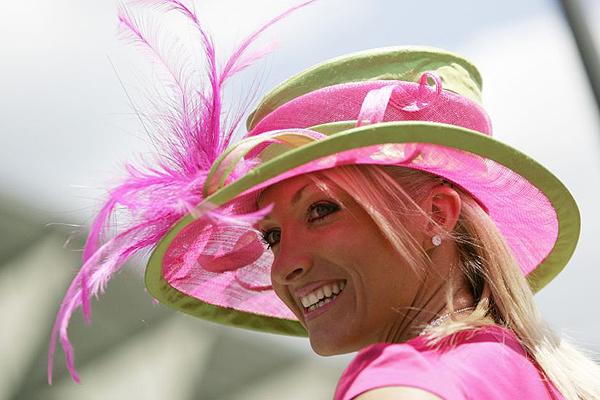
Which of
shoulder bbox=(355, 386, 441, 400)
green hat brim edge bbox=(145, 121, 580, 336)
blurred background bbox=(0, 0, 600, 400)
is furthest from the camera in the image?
blurred background bbox=(0, 0, 600, 400)

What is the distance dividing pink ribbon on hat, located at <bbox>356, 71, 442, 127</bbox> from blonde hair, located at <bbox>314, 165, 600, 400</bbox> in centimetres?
7

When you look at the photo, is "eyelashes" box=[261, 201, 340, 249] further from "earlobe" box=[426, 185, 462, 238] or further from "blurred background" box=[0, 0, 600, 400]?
"blurred background" box=[0, 0, 600, 400]

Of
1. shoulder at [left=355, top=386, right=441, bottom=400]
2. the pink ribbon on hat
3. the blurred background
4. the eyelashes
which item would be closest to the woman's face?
the eyelashes

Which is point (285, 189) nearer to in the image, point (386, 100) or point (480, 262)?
point (386, 100)

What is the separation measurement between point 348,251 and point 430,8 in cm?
173

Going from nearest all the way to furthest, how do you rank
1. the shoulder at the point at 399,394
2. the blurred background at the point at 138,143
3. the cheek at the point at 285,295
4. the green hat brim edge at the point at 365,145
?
the shoulder at the point at 399,394 < the green hat brim edge at the point at 365,145 < the cheek at the point at 285,295 < the blurred background at the point at 138,143

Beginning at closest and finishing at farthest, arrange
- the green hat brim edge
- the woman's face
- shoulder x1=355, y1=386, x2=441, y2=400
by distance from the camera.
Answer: shoulder x1=355, y1=386, x2=441, y2=400 → the green hat brim edge → the woman's face

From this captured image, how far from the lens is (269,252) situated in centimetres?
170

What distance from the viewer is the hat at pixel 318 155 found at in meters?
1.23

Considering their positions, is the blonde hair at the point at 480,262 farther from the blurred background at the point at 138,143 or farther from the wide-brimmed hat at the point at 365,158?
the blurred background at the point at 138,143

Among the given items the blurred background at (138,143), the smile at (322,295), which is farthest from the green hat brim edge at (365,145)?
the blurred background at (138,143)

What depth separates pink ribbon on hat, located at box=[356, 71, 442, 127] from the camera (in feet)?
4.13

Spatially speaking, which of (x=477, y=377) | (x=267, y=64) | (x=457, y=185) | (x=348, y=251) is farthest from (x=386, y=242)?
(x=267, y=64)

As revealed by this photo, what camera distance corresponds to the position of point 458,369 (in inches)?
39.9
